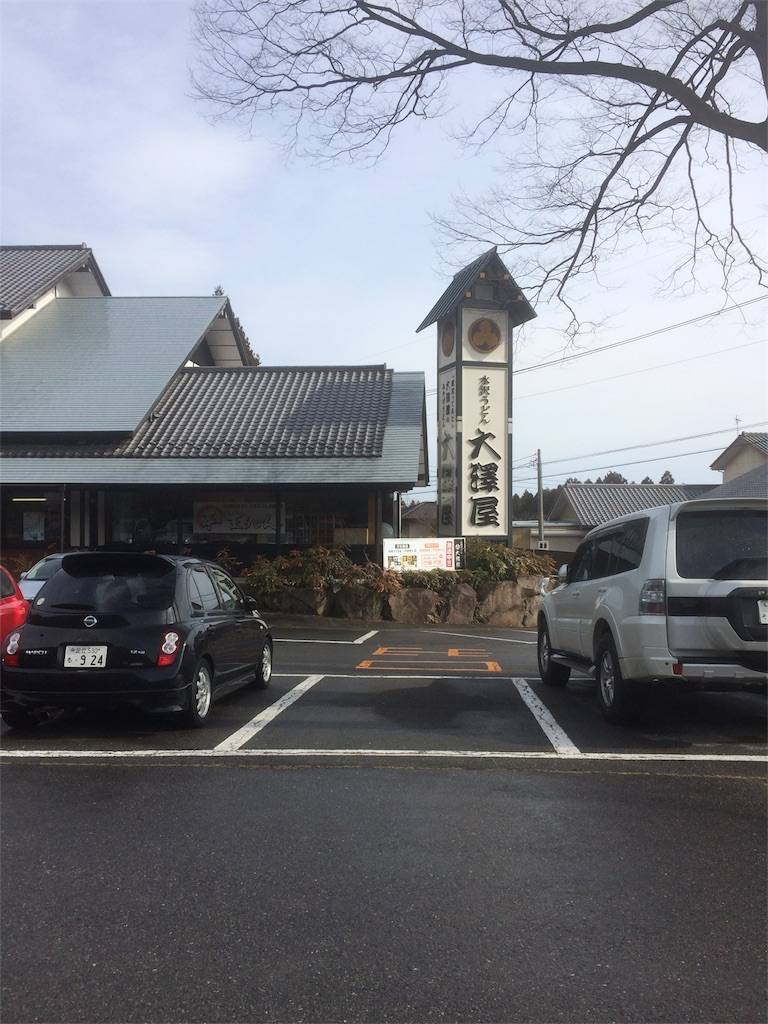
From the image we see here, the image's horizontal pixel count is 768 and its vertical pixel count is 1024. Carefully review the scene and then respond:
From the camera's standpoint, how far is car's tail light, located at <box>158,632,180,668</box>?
694cm

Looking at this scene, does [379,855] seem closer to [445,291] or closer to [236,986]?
[236,986]

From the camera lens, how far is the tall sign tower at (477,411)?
21.0 metres

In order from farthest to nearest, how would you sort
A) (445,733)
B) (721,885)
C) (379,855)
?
(445,733), (379,855), (721,885)

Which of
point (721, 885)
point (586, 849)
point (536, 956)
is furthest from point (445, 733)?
point (536, 956)

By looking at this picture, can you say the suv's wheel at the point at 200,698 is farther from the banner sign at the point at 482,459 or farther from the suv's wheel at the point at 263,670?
the banner sign at the point at 482,459

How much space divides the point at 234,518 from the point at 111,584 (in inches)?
564

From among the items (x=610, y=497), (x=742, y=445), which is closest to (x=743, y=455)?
(x=742, y=445)

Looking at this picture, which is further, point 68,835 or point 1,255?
point 1,255

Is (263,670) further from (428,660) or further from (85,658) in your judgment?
(428,660)

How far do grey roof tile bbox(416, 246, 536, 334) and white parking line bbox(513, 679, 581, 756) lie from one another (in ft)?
44.0

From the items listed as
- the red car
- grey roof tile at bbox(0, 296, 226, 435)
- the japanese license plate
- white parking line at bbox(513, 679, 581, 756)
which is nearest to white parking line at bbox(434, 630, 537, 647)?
white parking line at bbox(513, 679, 581, 756)

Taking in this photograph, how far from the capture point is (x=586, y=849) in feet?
14.7

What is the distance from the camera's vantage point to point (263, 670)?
961cm

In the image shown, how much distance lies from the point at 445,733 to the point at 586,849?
9.39ft
